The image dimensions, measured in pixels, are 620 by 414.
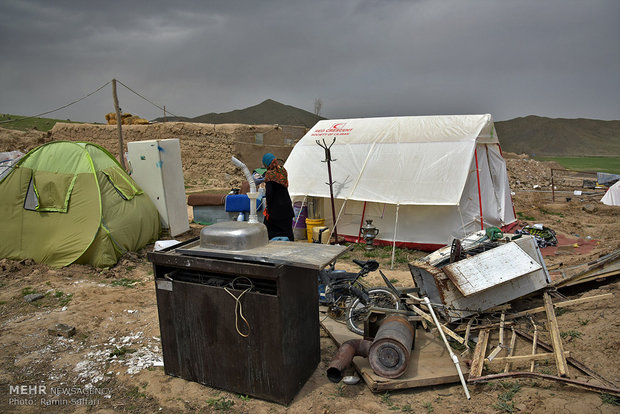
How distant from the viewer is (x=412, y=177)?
7.66 m

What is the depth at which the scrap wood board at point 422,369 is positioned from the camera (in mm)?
3172

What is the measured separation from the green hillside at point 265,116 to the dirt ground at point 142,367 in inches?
2312

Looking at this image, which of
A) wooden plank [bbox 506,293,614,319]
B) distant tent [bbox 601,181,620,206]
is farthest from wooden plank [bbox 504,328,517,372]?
distant tent [bbox 601,181,620,206]

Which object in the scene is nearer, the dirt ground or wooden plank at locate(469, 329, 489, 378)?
the dirt ground

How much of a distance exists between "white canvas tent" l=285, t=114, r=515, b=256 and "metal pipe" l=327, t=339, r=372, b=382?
381 cm

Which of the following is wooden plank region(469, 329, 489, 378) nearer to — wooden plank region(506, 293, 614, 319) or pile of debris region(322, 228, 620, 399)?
pile of debris region(322, 228, 620, 399)

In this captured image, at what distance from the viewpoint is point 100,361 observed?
3.73 metres

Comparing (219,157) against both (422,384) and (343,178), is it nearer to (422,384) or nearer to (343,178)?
(343,178)

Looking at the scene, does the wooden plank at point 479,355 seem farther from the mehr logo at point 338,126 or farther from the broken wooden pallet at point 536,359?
the mehr logo at point 338,126

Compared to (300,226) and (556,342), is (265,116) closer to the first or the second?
(300,226)

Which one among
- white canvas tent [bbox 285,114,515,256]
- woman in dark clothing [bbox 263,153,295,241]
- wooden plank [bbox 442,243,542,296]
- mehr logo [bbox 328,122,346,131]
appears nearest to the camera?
wooden plank [bbox 442,243,542,296]

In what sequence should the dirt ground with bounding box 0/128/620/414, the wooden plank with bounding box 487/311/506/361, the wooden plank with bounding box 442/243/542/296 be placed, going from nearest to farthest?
the dirt ground with bounding box 0/128/620/414
the wooden plank with bounding box 487/311/506/361
the wooden plank with bounding box 442/243/542/296

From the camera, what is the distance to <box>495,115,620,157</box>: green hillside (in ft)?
242

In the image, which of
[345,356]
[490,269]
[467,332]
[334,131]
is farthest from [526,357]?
[334,131]
